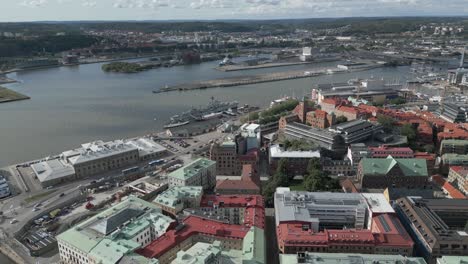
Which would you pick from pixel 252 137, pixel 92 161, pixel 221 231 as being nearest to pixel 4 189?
pixel 92 161

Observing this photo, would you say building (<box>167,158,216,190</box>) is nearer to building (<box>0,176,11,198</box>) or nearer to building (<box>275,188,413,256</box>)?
building (<box>275,188,413,256</box>)

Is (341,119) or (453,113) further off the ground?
(341,119)

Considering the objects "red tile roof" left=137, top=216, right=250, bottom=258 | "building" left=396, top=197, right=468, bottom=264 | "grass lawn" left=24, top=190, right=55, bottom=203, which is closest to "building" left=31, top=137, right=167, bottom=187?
"grass lawn" left=24, top=190, right=55, bottom=203

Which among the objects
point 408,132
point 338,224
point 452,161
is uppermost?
point 408,132

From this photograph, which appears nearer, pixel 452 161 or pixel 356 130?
pixel 452 161

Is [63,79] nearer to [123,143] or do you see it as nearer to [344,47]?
[123,143]

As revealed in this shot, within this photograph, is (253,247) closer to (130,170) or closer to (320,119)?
(130,170)

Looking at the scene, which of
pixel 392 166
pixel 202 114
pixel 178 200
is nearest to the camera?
pixel 178 200
